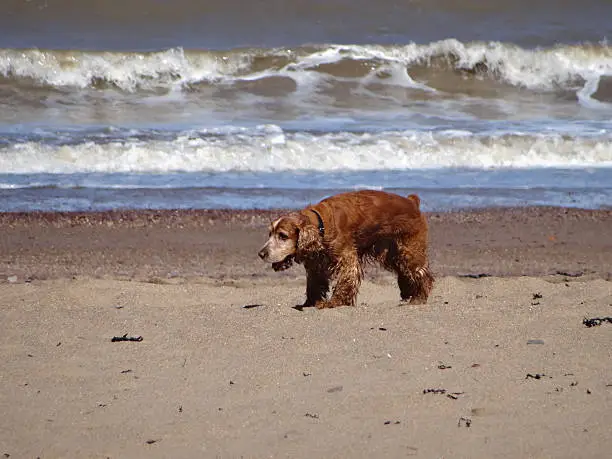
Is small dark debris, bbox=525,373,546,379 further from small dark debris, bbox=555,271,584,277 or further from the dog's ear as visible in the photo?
small dark debris, bbox=555,271,584,277

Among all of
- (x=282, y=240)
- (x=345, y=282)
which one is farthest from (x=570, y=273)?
(x=282, y=240)

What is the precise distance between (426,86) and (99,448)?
59.2 ft

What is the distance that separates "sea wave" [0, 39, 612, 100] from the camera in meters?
21.0

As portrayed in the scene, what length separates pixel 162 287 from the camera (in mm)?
7324

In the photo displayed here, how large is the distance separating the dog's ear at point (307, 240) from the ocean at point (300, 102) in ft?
15.3

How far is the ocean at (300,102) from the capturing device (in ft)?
42.5

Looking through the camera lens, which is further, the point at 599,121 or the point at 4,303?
the point at 599,121

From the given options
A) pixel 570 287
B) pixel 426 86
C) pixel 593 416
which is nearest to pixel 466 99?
pixel 426 86

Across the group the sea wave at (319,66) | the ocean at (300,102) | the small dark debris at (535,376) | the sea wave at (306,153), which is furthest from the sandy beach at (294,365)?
the sea wave at (319,66)

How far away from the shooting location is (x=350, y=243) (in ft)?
22.4

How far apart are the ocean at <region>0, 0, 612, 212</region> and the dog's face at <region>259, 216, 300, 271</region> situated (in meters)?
4.70

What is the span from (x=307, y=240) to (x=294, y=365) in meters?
1.48

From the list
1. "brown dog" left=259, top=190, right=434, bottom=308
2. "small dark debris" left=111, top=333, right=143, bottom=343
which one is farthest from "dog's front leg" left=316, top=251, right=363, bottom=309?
"small dark debris" left=111, top=333, right=143, bottom=343

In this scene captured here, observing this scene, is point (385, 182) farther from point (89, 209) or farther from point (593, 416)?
point (593, 416)
